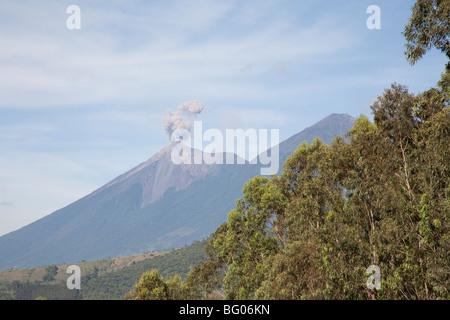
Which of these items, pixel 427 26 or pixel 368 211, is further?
pixel 368 211

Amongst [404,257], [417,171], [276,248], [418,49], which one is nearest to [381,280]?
[404,257]

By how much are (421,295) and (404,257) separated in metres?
1.99

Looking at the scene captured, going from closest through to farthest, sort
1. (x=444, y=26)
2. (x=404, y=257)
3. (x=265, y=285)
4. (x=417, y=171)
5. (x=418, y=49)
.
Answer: (x=444, y=26), (x=418, y=49), (x=404, y=257), (x=417, y=171), (x=265, y=285)

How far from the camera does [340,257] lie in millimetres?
26062

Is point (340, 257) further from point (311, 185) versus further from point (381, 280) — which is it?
point (311, 185)

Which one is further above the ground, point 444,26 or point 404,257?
point 444,26

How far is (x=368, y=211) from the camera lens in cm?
2819

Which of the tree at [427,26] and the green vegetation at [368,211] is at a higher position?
the tree at [427,26]

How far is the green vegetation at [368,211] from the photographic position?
812 inches

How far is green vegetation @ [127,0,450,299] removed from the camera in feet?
67.7

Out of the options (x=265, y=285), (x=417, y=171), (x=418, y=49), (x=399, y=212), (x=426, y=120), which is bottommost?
(x=265, y=285)

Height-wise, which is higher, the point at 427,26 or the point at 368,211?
the point at 427,26

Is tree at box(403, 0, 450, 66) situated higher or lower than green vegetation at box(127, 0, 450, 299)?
higher
